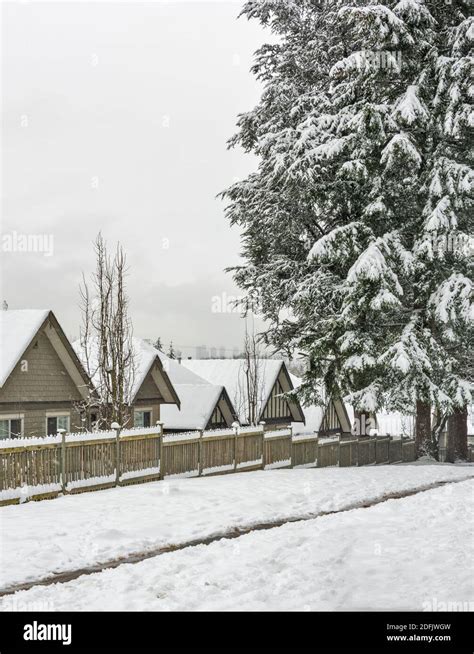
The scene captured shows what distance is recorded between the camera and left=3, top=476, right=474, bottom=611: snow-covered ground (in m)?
7.80

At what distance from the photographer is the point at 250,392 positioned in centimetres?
4141

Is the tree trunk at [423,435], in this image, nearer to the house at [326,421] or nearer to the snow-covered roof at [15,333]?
the snow-covered roof at [15,333]

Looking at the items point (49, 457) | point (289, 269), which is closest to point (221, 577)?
point (49, 457)

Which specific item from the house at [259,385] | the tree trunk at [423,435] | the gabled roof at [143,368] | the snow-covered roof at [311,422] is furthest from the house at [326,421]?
the tree trunk at [423,435]

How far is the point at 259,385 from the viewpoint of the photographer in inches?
1770

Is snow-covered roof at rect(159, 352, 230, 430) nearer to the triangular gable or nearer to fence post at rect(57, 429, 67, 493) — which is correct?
the triangular gable

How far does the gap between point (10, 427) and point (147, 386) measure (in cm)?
845

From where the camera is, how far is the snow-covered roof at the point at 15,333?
23484 mm

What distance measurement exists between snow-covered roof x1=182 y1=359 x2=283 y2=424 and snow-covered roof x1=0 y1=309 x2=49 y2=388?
18.6 m

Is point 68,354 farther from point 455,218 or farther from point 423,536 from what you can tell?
point 423,536

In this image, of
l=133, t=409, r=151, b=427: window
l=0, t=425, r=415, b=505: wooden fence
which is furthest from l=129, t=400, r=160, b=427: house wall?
l=0, t=425, r=415, b=505: wooden fence

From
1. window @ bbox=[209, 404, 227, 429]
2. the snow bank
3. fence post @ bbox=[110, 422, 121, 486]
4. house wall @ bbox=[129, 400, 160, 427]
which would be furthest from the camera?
window @ bbox=[209, 404, 227, 429]

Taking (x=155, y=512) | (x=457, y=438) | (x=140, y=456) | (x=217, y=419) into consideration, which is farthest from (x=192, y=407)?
(x=155, y=512)

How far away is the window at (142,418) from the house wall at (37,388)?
5176 millimetres
